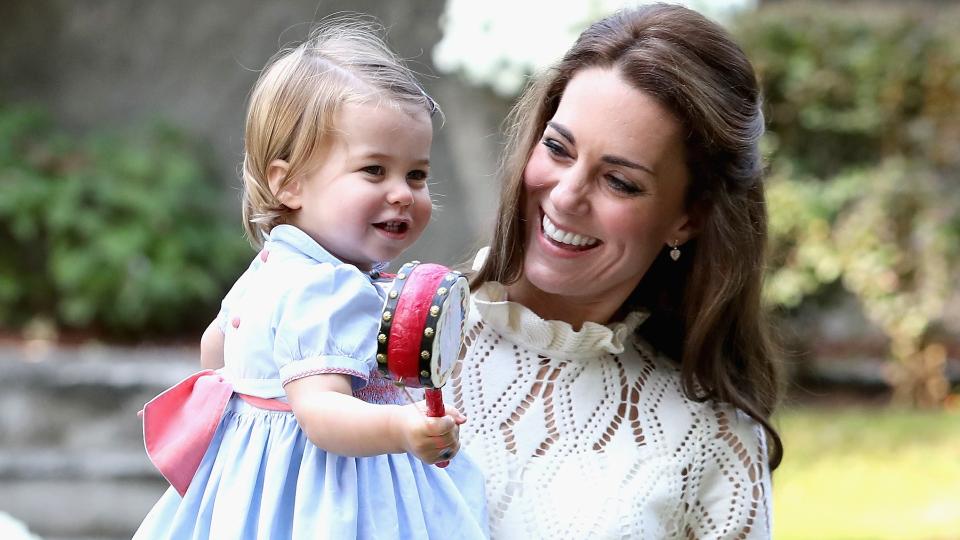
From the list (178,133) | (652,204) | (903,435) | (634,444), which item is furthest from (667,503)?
(178,133)

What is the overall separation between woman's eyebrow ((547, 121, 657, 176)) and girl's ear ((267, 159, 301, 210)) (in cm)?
59

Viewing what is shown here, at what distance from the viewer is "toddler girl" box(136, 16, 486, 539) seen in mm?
2188

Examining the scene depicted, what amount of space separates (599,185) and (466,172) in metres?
4.78

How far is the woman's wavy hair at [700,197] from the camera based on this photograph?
A: 2.67m

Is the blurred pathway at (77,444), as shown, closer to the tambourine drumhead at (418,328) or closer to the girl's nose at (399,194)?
the girl's nose at (399,194)

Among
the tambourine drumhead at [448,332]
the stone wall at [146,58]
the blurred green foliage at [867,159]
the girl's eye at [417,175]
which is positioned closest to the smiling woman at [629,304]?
the girl's eye at [417,175]

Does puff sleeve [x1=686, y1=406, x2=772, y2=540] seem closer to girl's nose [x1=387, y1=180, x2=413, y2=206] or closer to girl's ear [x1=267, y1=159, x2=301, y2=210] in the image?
girl's nose [x1=387, y1=180, x2=413, y2=206]

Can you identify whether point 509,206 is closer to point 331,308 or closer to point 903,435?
point 331,308

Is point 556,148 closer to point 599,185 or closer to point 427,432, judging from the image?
point 599,185

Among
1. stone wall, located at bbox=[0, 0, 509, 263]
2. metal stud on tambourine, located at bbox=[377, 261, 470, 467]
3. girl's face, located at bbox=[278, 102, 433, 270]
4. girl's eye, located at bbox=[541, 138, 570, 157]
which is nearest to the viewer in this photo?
metal stud on tambourine, located at bbox=[377, 261, 470, 467]

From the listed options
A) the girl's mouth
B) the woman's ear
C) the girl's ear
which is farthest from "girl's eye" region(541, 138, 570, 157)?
the girl's ear

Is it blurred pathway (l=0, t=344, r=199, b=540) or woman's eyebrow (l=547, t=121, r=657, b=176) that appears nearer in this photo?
woman's eyebrow (l=547, t=121, r=657, b=176)

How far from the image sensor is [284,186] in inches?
92.7

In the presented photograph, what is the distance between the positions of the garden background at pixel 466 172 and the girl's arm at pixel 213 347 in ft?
12.8
